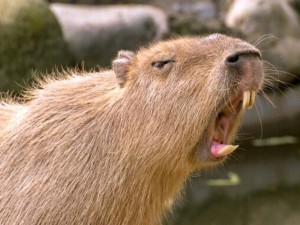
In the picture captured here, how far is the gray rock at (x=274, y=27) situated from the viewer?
910 cm

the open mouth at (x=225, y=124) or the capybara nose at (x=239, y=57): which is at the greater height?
the capybara nose at (x=239, y=57)

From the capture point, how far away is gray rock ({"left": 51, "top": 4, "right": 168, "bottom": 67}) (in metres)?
8.50

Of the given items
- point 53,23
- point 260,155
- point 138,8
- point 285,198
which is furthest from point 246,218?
point 138,8

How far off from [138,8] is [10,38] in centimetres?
238

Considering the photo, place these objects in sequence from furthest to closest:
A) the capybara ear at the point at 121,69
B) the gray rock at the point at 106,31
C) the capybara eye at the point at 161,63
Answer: the gray rock at the point at 106,31 < the capybara ear at the point at 121,69 < the capybara eye at the point at 161,63

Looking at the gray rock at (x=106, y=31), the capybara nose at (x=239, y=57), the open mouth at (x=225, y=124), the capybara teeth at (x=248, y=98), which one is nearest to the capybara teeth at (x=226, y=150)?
the open mouth at (x=225, y=124)

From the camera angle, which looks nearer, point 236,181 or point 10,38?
point 10,38

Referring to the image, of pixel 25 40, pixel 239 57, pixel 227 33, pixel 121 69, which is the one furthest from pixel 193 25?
pixel 239 57

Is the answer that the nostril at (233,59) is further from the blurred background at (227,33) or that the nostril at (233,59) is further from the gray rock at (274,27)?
the gray rock at (274,27)

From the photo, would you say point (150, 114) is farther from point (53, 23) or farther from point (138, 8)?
point (138, 8)

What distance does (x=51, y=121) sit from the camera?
3.41 metres

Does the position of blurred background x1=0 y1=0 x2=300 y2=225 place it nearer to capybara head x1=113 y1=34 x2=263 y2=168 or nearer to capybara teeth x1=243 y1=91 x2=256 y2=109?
capybara head x1=113 y1=34 x2=263 y2=168

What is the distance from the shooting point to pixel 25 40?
7.30 m

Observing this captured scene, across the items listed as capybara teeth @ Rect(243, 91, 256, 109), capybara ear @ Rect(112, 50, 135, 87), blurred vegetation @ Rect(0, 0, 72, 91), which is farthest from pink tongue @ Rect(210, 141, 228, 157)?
blurred vegetation @ Rect(0, 0, 72, 91)
